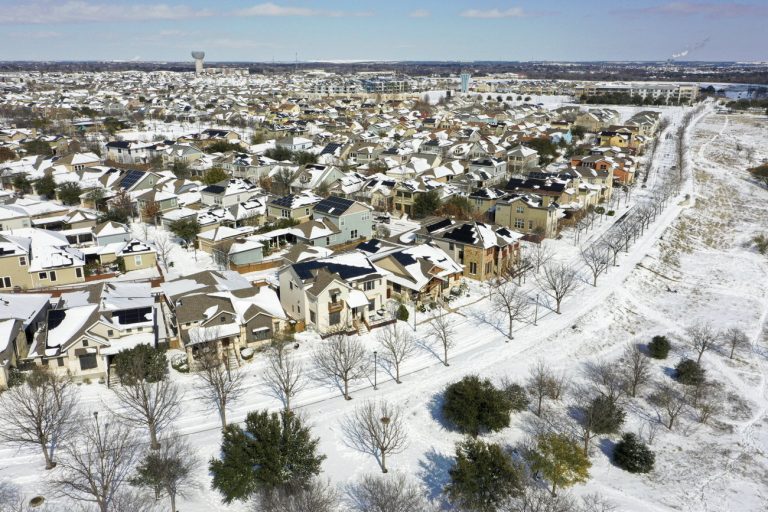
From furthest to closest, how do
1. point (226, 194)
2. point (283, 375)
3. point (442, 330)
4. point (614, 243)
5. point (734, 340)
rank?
point (226, 194)
point (614, 243)
point (734, 340)
point (442, 330)
point (283, 375)

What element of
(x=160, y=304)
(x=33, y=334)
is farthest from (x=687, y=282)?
(x=33, y=334)

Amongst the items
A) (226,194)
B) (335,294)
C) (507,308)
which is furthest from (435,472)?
(226,194)

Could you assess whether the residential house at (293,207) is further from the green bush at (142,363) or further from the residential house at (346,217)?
the green bush at (142,363)

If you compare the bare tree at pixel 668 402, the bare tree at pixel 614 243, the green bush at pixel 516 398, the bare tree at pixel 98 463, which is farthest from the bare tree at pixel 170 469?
the bare tree at pixel 614 243

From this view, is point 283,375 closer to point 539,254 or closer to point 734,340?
point 539,254

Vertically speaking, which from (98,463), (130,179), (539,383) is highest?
(130,179)
